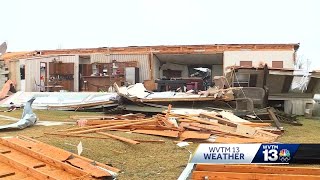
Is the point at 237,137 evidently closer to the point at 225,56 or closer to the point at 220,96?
the point at 220,96

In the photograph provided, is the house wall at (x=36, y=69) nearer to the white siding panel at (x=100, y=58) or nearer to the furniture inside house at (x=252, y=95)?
the white siding panel at (x=100, y=58)

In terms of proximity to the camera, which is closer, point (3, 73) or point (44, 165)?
point (44, 165)

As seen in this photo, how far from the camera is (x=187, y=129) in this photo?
32.7ft

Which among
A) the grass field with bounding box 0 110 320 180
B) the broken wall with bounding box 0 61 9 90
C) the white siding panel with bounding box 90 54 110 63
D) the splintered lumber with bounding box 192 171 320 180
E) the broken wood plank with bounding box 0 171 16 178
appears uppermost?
the white siding panel with bounding box 90 54 110 63

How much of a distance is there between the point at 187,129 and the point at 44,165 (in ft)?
16.8

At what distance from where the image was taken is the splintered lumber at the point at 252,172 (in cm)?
454

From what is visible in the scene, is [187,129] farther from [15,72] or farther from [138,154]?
[15,72]

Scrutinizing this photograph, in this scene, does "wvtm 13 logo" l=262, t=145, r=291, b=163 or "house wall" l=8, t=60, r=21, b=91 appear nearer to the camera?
"wvtm 13 logo" l=262, t=145, r=291, b=163

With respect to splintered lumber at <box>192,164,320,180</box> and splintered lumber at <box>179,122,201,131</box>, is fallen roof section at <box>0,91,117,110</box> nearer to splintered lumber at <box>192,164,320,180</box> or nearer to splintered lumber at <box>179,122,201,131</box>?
splintered lumber at <box>179,122,201,131</box>

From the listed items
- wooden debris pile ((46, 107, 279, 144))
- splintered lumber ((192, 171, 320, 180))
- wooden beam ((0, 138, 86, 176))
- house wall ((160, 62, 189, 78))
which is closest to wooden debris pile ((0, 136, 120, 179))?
wooden beam ((0, 138, 86, 176))

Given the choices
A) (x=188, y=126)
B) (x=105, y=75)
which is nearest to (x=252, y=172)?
(x=188, y=126)

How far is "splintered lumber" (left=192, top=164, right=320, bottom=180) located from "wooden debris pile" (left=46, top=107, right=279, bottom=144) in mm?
3677

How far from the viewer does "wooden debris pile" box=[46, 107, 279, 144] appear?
9.05 m

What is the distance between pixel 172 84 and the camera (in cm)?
2144
